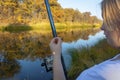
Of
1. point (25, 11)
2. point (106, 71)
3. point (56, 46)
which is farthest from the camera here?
point (25, 11)

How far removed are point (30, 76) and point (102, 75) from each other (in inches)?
235

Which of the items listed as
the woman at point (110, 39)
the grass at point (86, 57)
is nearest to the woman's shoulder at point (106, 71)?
the woman at point (110, 39)

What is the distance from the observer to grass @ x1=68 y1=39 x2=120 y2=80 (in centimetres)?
554

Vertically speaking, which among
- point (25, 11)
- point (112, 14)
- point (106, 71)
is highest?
point (112, 14)

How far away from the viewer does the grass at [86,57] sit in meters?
5.54

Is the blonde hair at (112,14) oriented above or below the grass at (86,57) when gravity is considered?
above

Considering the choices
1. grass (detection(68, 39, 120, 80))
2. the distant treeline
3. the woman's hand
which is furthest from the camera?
the distant treeline

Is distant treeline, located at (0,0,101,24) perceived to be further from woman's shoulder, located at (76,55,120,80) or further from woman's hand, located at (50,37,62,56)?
woman's shoulder, located at (76,55,120,80)

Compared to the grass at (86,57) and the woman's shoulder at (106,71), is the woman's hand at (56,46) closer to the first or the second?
the woman's shoulder at (106,71)

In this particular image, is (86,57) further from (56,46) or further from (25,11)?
(25,11)

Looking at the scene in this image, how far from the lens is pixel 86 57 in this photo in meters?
5.98

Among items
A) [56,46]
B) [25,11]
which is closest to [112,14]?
[56,46]

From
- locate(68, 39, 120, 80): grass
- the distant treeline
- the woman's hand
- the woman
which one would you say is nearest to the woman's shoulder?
the woman

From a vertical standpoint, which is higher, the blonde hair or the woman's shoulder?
the blonde hair
